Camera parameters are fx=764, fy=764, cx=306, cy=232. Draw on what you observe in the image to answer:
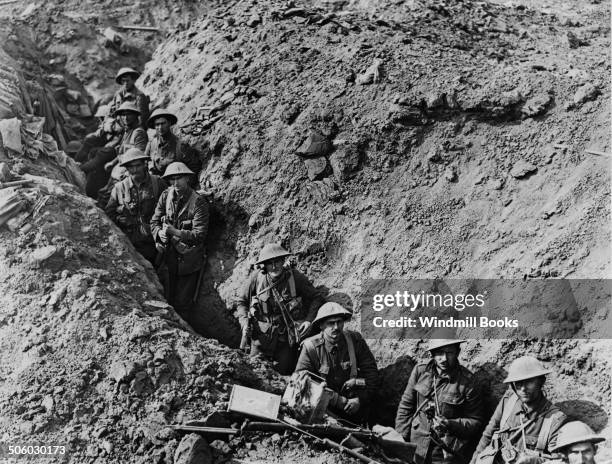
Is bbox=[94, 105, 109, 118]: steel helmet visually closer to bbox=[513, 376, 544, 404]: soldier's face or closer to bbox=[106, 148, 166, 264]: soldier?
bbox=[106, 148, 166, 264]: soldier

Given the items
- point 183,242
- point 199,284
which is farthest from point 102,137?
point 199,284

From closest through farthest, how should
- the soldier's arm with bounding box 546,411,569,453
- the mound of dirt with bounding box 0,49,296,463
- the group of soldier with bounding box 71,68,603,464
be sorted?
the soldier's arm with bounding box 546,411,569,453, the group of soldier with bounding box 71,68,603,464, the mound of dirt with bounding box 0,49,296,463

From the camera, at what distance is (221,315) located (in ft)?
31.4

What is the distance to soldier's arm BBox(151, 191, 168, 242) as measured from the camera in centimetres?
969

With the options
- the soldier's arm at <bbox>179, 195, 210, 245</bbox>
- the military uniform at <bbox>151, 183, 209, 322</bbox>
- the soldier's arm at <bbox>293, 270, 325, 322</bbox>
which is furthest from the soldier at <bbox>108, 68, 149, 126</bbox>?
the soldier's arm at <bbox>293, 270, 325, 322</bbox>

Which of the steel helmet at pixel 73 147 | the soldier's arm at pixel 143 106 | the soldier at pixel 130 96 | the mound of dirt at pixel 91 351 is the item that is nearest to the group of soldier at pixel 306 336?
the soldier's arm at pixel 143 106

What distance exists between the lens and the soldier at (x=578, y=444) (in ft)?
20.7

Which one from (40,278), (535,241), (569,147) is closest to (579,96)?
(569,147)

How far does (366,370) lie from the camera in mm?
8117

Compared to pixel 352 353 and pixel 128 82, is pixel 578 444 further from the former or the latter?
pixel 128 82

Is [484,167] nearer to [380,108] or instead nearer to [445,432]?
[380,108]

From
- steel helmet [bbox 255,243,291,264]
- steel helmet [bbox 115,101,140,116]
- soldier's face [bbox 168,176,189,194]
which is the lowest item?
steel helmet [bbox 255,243,291,264]

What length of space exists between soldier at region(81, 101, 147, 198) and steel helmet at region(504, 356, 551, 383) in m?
6.30

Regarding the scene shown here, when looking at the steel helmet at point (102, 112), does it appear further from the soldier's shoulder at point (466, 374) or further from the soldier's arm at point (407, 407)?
the soldier's shoulder at point (466, 374)
